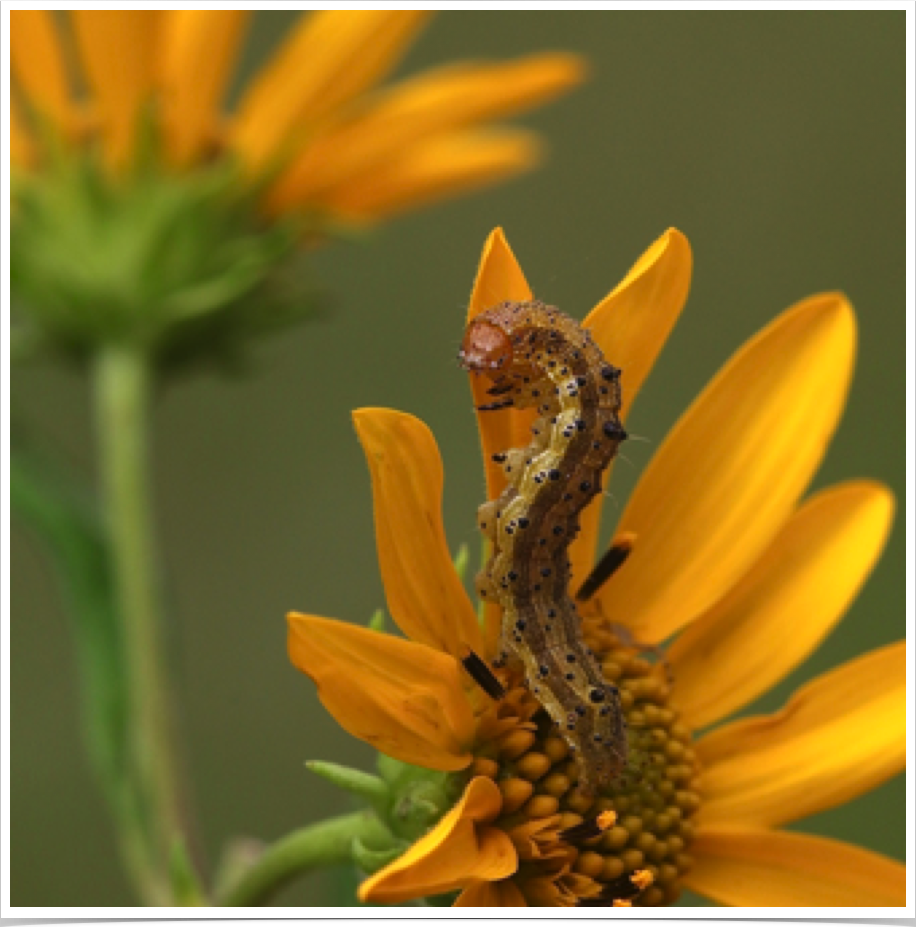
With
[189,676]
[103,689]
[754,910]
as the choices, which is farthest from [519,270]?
[189,676]

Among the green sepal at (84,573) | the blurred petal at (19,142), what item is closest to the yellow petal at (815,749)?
the green sepal at (84,573)

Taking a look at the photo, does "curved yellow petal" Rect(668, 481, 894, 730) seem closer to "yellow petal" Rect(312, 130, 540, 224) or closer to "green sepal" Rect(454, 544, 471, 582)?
"green sepal" Rect(454, 544, 471, 582)

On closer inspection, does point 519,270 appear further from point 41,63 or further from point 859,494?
point 41,63

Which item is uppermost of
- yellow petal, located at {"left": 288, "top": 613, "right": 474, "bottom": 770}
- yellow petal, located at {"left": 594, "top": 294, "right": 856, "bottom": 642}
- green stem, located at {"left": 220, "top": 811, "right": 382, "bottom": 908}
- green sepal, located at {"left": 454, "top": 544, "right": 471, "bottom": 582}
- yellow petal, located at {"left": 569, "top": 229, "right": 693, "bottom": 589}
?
yellow petal, located at {"left": 569, "top": 229, "right": 693, "bottom": 589}

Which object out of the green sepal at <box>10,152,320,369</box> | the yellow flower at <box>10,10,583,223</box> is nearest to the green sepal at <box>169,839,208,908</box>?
the green sepal at <box>10,152,320,369</box>

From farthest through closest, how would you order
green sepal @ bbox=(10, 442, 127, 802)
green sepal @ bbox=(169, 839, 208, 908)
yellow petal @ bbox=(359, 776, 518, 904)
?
green sepal @ bbox=(10, 442, 127, 802), green sepal @ bbox=(169, 839, 208, 908), yellow petal @ bbox=(359, 776, 518, 904)

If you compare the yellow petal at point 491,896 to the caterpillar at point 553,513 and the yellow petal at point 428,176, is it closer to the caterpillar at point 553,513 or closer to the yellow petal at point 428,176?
the caterpillar at point 553,513
